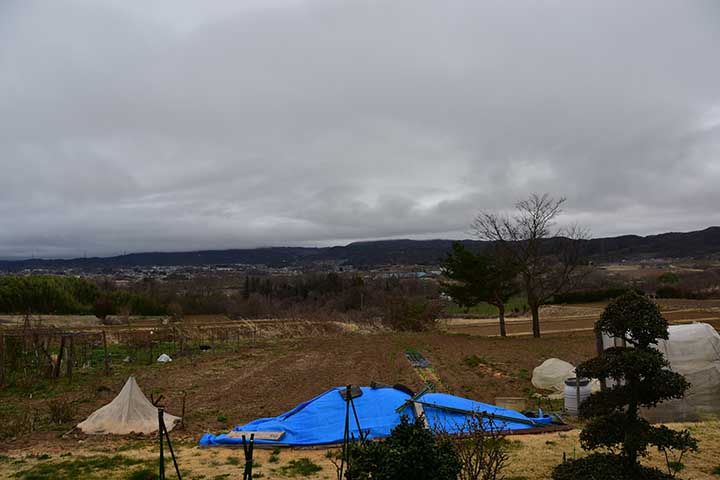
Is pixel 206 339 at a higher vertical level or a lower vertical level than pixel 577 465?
lower

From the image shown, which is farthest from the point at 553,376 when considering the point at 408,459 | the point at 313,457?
the point at 408,459

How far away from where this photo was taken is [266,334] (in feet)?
93.1

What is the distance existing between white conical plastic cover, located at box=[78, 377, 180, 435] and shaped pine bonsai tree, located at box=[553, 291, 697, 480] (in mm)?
8019

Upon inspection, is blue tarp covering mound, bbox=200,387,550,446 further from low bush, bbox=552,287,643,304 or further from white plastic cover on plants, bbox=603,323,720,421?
low bush, bbox=552,287,643,304

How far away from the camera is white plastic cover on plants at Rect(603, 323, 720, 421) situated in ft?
31.4

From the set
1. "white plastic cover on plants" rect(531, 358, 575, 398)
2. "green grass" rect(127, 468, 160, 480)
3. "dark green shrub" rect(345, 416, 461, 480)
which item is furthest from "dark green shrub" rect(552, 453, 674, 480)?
"white plastic cover on plants" rect(531, 358, 575, 398)

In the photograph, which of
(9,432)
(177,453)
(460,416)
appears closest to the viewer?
(177,453)

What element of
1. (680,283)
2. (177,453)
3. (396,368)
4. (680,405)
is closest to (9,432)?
(177,453)

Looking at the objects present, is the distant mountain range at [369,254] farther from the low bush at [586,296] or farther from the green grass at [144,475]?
the green grass at [144,475]

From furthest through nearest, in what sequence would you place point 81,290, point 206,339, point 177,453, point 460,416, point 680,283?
point 680,283 < point 81,290 < point 206,339 < point 460,416 < point 177,453

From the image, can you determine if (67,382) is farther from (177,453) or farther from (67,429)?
(177,453)

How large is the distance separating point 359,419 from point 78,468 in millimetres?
4478

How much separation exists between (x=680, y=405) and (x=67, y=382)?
16218 millimetres

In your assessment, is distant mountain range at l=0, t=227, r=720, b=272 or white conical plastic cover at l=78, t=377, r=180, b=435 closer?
white conical plastic cover at l=78, t=377, r=180, b=435
